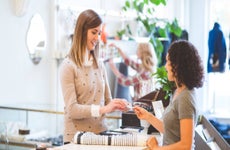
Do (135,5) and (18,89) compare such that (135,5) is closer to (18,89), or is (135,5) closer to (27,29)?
(27,29)

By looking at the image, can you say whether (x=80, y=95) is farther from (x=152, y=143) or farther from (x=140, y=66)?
(x=140, y=66)

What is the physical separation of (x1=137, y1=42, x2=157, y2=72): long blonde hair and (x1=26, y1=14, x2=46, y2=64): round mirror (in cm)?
134

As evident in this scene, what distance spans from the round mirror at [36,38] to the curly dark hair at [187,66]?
253 centimetres

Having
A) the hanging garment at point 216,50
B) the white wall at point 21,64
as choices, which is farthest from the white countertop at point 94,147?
the hanging garment at point 216,50

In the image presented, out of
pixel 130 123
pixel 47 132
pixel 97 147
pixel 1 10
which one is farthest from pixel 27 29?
pixel 97 147

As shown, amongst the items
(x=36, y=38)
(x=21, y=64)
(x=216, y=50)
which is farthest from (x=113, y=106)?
(x=216, y=50)

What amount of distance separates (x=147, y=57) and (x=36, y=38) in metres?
1.50

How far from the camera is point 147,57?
5.07 metres

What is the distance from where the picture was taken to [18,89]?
4023 mm

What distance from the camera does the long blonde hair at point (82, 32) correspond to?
93.2 inches

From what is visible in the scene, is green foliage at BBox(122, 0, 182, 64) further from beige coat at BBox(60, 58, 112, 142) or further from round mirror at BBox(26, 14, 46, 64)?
beige coat at BBox(60, 58, 112, 142)

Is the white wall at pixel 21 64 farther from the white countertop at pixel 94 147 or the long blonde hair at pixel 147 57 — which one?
the white countertop at pixel 94 147

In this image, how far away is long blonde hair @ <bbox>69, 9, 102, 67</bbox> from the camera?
2.37 m

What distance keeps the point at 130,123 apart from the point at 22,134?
4.40 feet
